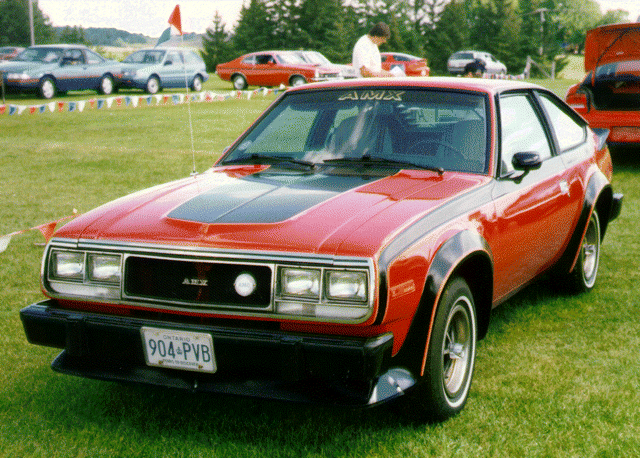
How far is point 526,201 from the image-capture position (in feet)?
12.8

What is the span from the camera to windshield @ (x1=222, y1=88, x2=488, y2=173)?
3.85 meters

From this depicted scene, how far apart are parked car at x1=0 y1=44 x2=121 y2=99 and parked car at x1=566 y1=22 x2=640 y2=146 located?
16.4 meters

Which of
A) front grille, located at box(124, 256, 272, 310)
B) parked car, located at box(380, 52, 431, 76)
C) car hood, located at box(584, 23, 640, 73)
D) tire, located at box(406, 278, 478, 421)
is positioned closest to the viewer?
front grille, located at box(124, 256, 272, 310)

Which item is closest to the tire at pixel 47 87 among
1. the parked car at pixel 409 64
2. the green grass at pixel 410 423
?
the parked car at pixel 409 64

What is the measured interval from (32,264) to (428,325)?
3.94 m

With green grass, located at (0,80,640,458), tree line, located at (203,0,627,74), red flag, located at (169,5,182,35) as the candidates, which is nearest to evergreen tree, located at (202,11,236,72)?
tree line, located at (203,0,627,74)

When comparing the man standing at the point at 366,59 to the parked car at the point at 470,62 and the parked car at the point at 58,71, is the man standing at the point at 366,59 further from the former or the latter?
the parked car at the point at 470,62

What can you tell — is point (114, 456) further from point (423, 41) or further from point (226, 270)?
point (423, 41)

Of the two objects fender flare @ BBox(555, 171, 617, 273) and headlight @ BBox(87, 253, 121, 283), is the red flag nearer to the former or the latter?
fender flare @ BBox(555, 171, 617, 273)

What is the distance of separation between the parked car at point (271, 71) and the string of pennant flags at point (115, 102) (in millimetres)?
2514

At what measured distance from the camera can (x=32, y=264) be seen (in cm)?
579

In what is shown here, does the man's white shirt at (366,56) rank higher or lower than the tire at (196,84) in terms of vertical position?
higher

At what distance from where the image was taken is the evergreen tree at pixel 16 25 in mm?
64688

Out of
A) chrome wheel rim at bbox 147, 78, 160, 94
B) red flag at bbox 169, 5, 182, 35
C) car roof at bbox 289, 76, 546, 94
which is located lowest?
chrome wheel rim at bbox 147, 78, 160, 94
